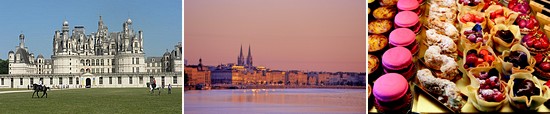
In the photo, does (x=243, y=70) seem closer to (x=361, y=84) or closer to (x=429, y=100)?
(x=361, y=84)

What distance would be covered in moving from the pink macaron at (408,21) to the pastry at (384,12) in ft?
0.22

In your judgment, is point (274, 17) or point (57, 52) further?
point (57, 52)

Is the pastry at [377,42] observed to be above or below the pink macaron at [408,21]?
below

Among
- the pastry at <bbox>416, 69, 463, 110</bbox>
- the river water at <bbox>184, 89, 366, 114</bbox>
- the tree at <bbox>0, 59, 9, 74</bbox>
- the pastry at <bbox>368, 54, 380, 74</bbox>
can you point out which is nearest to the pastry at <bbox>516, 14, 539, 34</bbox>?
the pastry at <bbox>416, 69, 463, 110</bbox>

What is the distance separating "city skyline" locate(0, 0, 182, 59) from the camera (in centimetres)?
1056

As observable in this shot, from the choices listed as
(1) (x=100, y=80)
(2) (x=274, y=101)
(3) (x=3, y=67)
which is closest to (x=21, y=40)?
(3) (x=3, y=67)

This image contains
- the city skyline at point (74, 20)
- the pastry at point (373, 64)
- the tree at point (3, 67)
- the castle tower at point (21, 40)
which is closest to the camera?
the pastry at point (373, 64)

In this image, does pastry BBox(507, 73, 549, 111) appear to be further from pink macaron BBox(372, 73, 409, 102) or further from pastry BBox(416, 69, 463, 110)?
pink macaron BBox(372, 73, 409, 102)

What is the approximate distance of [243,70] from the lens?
6.45m

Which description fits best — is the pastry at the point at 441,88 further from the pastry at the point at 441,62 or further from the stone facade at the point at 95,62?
the stone facade at the point at 95,62

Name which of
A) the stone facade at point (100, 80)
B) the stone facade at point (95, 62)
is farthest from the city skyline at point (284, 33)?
the stone facade at point (100, 80)

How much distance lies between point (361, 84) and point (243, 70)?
1.08m

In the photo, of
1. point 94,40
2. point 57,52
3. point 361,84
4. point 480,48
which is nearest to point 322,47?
point 361,84

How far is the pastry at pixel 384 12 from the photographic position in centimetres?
648
